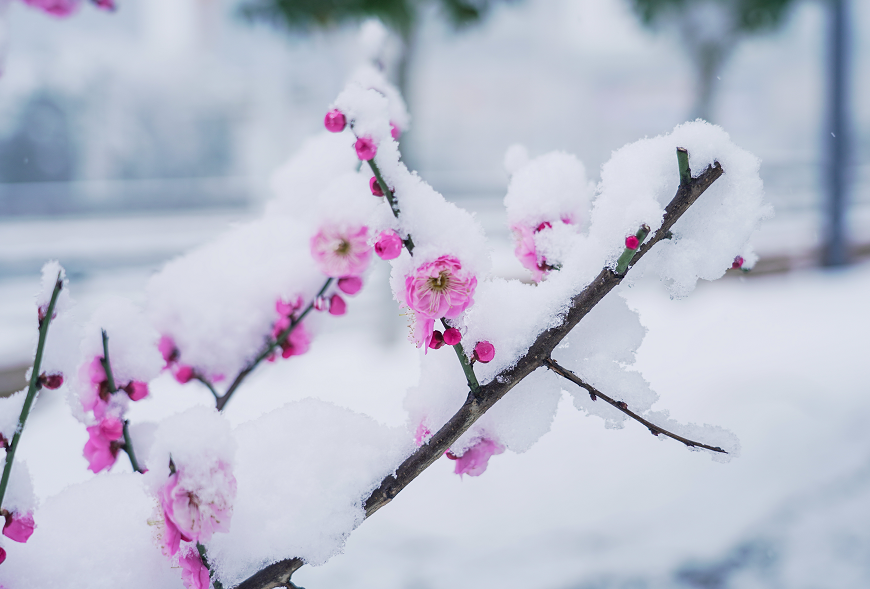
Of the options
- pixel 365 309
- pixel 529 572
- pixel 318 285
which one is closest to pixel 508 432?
pixel 318 285

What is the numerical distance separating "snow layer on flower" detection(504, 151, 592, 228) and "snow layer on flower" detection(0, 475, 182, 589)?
0.36 metres

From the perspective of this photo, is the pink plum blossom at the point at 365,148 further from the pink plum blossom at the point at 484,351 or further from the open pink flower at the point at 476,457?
the open pink flower at the point at 476,457

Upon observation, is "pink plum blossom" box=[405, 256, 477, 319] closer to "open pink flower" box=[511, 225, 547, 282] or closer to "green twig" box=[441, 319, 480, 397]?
"green twig" box=[441, 319, 480, 397]

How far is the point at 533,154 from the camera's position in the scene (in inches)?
54.0

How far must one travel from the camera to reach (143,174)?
921 centimetres

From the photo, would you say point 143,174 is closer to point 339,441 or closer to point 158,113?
point 158,113

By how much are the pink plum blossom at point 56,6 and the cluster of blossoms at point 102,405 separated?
0.27m

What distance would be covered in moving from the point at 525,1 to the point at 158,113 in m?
7.93

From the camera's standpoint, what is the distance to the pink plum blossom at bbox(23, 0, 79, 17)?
446mm

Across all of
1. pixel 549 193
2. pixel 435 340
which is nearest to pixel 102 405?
pixel 435 340

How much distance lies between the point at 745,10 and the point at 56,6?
4.01m

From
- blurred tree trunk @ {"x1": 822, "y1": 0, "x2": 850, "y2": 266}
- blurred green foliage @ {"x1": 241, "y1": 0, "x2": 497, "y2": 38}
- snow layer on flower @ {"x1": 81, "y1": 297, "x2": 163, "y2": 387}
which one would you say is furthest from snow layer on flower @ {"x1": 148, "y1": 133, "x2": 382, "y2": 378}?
blurred tree trunk @ {"x1": 822, "y1": 0, "x2": 850, "y2": 266}

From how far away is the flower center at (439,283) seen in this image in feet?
1.16

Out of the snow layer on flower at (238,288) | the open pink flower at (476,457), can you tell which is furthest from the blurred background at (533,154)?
the open pink flower at (476,457)
